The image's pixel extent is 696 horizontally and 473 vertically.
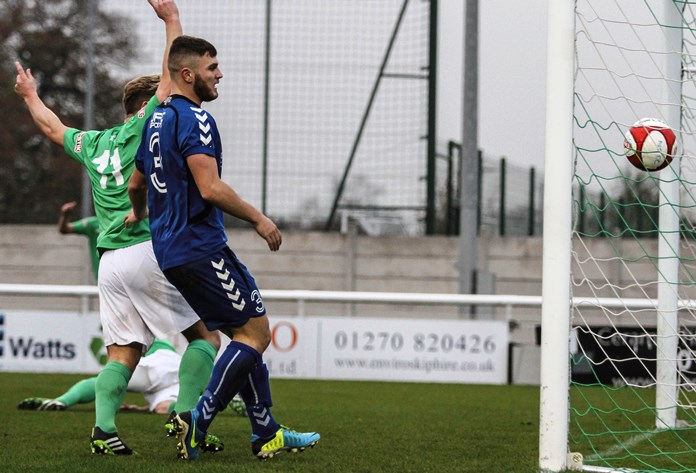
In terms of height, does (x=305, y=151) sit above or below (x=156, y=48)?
below

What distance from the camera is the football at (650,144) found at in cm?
586

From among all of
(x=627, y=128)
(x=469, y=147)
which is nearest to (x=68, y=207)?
(x=627, y=128)

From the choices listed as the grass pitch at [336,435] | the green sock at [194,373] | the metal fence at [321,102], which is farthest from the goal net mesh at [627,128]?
the metal fence at [321,102]

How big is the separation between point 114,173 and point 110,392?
1.13m

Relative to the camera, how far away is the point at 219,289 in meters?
4.78

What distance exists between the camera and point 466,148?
14484mm

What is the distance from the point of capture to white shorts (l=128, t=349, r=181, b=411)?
25.2ft

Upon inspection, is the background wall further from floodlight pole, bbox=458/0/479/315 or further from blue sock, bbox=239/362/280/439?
blue sock, bbox=239/362/280/439

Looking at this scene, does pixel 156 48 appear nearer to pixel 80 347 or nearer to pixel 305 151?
pixel 305 151

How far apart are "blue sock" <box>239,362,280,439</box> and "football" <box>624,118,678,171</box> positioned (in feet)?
7.76

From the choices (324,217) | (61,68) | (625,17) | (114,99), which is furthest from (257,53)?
(625,17)

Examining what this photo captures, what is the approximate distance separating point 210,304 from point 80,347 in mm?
8996

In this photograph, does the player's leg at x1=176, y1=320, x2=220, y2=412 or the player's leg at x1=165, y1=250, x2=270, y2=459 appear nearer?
the player's leg at x1=165, y1=250, x2=270, y2=459

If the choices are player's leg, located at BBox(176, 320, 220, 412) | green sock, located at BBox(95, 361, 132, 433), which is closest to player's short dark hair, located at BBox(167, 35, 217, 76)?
player's leg, located at BBox(176, 320, 220, 412)
